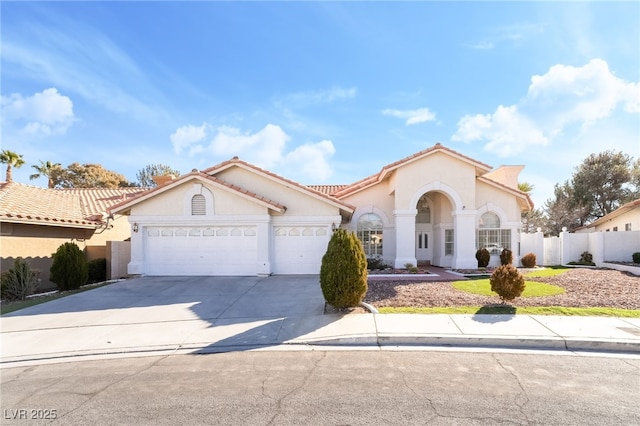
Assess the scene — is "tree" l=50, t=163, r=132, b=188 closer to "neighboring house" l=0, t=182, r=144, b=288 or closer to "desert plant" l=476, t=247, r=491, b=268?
"neighboring house" l=0, t=182, r=144, b=288

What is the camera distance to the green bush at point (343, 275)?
842cm

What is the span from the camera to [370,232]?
60.6 feet

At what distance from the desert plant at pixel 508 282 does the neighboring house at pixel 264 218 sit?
295 inches

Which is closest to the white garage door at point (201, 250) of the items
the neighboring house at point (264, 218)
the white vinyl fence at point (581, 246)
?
the neighboring house at point (264, 218)

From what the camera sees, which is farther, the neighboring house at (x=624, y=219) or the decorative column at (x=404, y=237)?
the neighboring house at (x=624, y=219)

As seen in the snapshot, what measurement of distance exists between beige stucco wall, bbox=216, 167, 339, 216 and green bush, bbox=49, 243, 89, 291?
6.69m

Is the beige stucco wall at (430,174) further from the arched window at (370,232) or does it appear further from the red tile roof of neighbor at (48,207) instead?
the red tile roof of neighbor at (48,207)

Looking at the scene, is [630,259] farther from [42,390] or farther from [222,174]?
[42,390]

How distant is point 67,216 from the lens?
16141 millimetres

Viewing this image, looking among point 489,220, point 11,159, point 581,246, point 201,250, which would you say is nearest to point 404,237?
point 489,220

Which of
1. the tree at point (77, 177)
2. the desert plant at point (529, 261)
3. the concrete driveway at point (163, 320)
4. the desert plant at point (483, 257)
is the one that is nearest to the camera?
the concrete driveway at point (163, 320)

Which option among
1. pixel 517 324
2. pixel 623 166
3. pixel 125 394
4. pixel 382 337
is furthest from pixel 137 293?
pixel 623 166

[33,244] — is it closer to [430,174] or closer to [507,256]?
[430,174]

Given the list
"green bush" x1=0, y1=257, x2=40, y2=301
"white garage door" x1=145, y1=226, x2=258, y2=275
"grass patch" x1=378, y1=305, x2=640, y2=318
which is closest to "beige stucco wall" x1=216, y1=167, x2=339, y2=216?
"white garage door" x1=145, y1=226, x2=258, y2=275
